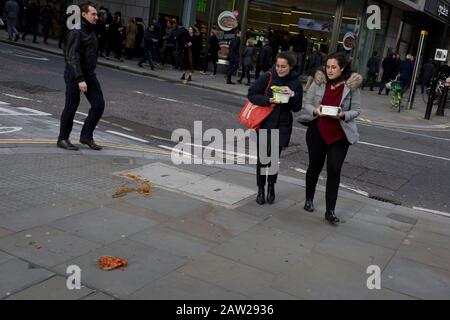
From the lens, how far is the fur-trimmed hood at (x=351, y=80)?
5.29 meters

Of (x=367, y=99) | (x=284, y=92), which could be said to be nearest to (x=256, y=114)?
(x=284, y=92)

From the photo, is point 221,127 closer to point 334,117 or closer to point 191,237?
point 334,117

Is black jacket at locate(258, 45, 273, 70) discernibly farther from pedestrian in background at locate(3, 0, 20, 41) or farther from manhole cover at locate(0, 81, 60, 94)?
pedestrian in background at locate(3, 0, 20, 41)

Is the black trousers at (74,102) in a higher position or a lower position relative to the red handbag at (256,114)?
lower

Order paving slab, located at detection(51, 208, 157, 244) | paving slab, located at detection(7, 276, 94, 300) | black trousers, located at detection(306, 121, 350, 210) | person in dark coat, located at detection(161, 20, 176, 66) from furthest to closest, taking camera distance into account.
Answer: person in dark coat, located at detection(161, 20, 176, 66) → black trousers, located at detection(306, 121, 350, 210) → paving slab, located at detection(51, 208, 157, 244) → paving slab, located at detection(7, 276, 94, 300)

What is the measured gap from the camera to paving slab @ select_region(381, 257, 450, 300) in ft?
13.6

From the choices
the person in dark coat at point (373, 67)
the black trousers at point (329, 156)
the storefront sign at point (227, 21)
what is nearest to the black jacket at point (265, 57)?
the storefront sign at point (227, 21)

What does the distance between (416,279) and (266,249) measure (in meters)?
1.23

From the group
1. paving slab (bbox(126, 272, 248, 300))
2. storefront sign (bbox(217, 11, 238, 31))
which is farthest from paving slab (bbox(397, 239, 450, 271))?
storefront sign (bbox(217, 11, 238, 31))

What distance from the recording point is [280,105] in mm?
5746

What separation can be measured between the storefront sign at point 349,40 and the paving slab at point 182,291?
69.3 ft

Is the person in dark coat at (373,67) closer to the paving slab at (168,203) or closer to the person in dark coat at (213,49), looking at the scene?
the person in dark coat at (213,49)

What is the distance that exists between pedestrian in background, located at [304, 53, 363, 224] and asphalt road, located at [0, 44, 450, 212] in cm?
211
